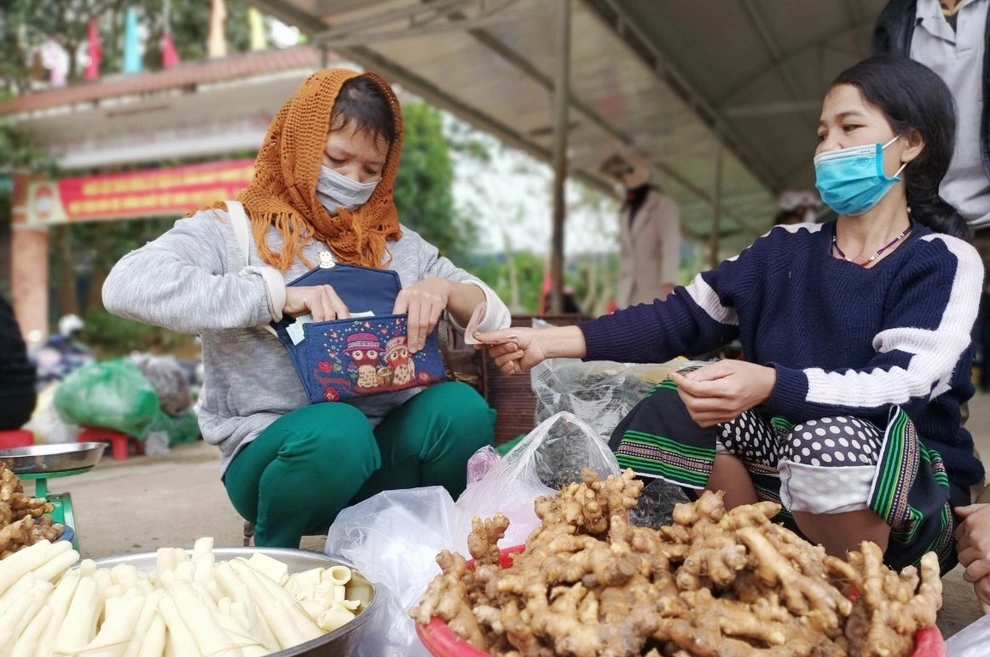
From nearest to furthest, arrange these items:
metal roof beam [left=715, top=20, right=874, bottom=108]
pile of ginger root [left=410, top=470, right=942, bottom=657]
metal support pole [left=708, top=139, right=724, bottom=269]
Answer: pile of ginger root [left=410, top=470, right=942, bottom=657] < metal roof beam [left=715, top=20, right=874, bottom=108] < metal support pole [left=708, top=139, right=724, bottom=269]

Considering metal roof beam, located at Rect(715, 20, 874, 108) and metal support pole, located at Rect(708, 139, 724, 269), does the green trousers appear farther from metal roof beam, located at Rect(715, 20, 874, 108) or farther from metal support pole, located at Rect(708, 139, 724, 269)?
metal support pole, located at Rect(708, 139, 724, 269)

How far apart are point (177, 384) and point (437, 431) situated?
3.89 metres

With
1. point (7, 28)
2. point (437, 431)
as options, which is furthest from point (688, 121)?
point (7, 28)

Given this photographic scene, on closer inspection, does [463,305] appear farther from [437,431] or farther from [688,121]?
[688,121]

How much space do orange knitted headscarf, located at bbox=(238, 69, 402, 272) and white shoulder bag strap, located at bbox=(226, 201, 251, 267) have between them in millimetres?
20

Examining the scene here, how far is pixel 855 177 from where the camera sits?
1821 mm

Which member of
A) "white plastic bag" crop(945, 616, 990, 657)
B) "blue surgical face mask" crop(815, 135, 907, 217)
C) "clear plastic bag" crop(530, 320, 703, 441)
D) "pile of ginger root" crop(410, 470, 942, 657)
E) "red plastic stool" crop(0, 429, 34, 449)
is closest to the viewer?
"pile of ginger root" crop(410, 470, 942, 657)

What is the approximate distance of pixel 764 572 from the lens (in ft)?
3.83

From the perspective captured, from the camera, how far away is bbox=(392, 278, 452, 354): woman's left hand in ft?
6.89

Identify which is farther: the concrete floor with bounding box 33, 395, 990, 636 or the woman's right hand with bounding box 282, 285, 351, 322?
the concrete floor with bounding box 33, 395, 990, 636

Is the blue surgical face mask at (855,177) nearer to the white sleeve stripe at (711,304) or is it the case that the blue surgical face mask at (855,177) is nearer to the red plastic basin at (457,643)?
the white sleeve stripe at (711,304)

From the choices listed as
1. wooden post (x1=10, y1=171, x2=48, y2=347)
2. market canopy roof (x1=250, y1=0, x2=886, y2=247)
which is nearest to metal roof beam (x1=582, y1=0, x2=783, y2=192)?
market canopy roof (x1=250, y1=0, x2=886, y2=247)

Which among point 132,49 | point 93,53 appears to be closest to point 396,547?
point 132,49

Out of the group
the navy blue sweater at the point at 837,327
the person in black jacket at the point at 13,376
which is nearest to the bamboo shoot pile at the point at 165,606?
the navy blue sweater at the point at 837,327
